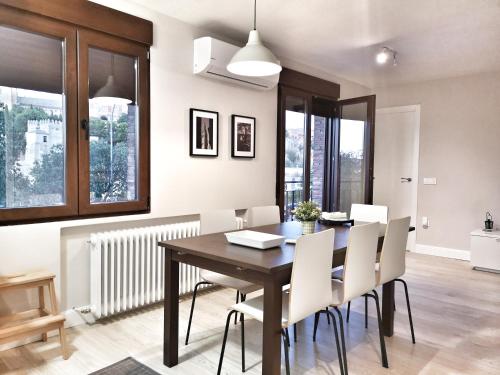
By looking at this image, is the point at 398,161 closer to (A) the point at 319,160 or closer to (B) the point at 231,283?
(A) the point at 319,160

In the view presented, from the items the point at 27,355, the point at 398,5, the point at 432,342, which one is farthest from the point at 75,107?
the point at 432,342

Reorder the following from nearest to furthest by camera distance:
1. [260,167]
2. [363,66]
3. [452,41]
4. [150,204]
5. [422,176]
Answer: [150,204] < [452,41] < [260,167] < [363,66] < [422,176]

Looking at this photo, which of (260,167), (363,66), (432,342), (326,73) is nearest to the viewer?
(432,342)

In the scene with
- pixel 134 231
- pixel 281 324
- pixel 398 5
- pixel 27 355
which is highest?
pixel 398 5

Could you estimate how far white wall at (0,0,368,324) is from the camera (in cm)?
271

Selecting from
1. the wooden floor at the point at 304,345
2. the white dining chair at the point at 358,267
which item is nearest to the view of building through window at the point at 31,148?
the wooden floor at the point at 304,345

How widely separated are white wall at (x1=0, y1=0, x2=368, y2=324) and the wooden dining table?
3.32 ft

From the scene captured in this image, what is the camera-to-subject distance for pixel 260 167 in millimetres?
4371

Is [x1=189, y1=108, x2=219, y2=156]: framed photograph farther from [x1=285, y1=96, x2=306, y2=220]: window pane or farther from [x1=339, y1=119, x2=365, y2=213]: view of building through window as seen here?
[x1=339, y1=119, x2=365, y2=213]: view of building through window

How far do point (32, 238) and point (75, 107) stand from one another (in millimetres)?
986

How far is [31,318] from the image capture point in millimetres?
2562

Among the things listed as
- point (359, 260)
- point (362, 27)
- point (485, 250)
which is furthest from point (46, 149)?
point (485, 250)

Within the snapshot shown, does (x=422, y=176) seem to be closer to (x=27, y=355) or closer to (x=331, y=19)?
(x=331, y=19)

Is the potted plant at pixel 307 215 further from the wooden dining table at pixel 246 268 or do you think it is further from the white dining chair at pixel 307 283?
the white dining chair at pixel 307 283
